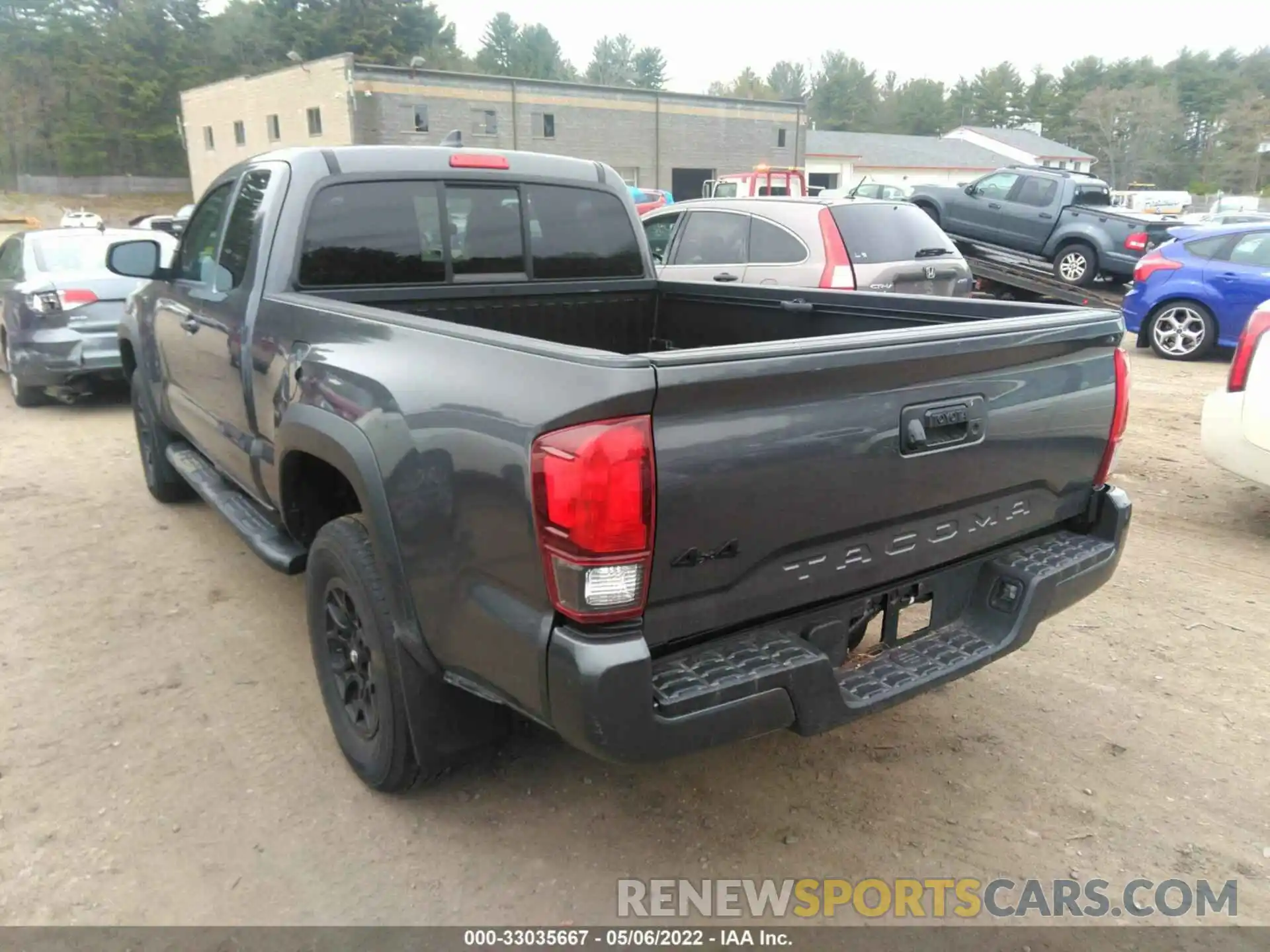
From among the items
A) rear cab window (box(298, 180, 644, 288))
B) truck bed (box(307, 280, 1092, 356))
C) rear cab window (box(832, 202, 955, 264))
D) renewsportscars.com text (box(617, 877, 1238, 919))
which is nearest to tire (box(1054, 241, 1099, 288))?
rear cab window (box(832, 202, 955, 264))

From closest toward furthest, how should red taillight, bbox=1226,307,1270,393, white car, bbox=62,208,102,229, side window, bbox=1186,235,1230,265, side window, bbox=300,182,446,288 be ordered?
side window, bbox=300,182,446,288
red taillight, bbox=1226,307,1270,393
white car, bbox=62,208,102,229
side window, bbox=1186,235,1230,265

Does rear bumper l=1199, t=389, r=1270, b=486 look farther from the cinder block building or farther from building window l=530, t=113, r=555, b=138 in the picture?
building window l=530, t=113, r=555, b=138

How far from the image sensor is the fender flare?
2.50 metres

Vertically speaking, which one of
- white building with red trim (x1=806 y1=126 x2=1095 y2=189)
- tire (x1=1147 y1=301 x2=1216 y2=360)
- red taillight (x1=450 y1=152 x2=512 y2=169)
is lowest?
tire (x1=1147 y1=301 x2=1216 y2=360)

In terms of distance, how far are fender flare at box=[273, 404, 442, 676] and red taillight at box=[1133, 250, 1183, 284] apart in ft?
33.9

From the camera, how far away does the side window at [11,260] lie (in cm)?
850

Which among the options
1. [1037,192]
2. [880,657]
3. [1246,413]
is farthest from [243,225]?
[1037,192]

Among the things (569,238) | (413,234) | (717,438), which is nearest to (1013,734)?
(717,438)

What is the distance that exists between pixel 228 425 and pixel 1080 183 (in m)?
15.3

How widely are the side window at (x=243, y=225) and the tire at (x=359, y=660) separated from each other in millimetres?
1383

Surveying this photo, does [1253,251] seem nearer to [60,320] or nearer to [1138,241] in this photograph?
[1138,241]

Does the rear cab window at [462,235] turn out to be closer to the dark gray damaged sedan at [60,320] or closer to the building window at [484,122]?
the dark gray damaged sedan at [60,320]

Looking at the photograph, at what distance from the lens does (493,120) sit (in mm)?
43000

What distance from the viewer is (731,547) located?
2.11 meters
